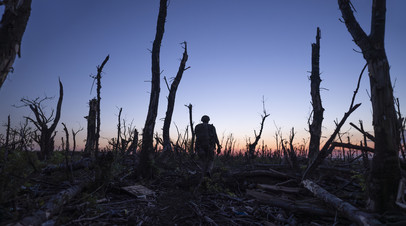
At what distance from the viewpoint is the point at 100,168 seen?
544 centimetres

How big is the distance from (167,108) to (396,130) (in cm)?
1148

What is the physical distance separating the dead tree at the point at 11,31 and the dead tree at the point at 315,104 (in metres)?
10.8

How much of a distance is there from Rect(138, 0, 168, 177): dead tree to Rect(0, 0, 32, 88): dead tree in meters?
4.31

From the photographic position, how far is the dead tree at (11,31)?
4344mm

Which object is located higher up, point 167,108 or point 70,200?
point 167,108

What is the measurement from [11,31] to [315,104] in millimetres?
12248

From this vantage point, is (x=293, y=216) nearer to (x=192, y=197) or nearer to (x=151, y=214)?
(x=192, y=197)

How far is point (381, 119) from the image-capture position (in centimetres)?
368

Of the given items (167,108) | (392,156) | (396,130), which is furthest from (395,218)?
(167,108)

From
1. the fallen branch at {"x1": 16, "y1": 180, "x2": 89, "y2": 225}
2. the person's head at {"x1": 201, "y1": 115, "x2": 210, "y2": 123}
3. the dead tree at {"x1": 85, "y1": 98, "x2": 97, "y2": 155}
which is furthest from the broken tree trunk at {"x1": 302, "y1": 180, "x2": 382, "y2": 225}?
the dead tree at {"x1": 85, "y1": 98, "x2": 97, "y2": 155}

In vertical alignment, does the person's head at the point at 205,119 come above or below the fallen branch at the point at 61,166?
above

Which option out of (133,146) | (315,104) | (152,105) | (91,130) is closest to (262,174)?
(152,105)

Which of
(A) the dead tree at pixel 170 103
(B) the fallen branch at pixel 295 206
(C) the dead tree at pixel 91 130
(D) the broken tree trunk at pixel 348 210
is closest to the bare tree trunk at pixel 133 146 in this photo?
(A) the dead tree at pixel 170 103

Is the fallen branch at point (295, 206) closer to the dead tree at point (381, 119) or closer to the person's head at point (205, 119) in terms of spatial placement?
the dead tree at point (381, 119)
